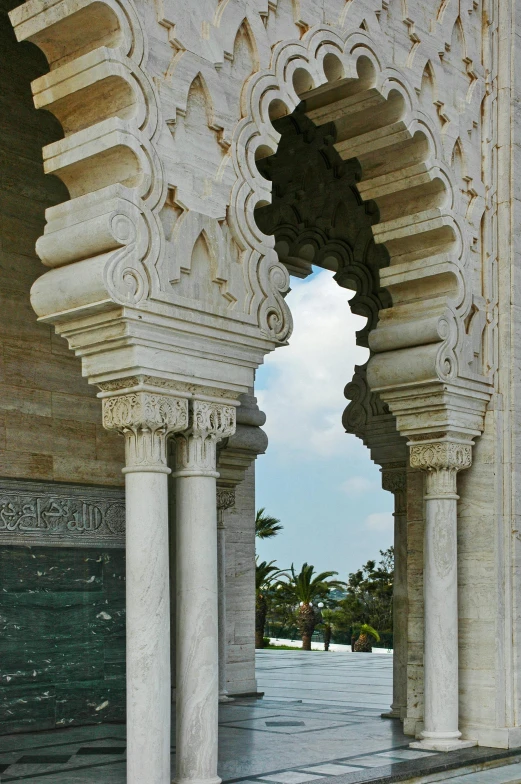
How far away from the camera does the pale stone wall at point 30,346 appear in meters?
7.20

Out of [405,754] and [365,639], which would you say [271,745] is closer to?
[405,754]

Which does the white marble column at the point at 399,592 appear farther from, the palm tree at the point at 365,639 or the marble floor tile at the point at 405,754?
the palm tree at the point at 365,639

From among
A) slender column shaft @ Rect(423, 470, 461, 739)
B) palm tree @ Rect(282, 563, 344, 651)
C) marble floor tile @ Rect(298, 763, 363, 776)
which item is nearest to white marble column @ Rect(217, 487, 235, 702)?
slender column shaft @ Rect(423, 470, 461, 739)

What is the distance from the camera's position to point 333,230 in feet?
31.6

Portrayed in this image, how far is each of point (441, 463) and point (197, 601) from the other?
2282 mm

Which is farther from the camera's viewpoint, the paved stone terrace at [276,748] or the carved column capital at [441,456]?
the carved column capital at [441,456]

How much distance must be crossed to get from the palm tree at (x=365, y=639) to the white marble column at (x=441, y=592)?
17.8 meters

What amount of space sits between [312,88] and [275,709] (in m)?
5.23

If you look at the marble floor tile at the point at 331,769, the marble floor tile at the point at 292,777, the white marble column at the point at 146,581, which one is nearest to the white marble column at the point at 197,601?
the white marble column at the point at 146,581

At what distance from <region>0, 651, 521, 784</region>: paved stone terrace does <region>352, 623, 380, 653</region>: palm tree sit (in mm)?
14707

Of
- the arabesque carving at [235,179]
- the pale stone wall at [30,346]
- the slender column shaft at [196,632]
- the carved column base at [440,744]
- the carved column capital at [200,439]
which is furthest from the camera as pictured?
the pale stone wall at [30,346]

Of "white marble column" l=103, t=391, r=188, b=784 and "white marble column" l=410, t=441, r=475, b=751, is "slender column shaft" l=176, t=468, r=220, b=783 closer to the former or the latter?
"white marble column" l=103, t=391, r=188, b=784

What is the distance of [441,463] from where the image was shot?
6.57 meters

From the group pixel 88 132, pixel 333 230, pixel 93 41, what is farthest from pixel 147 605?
pixel 333 230
